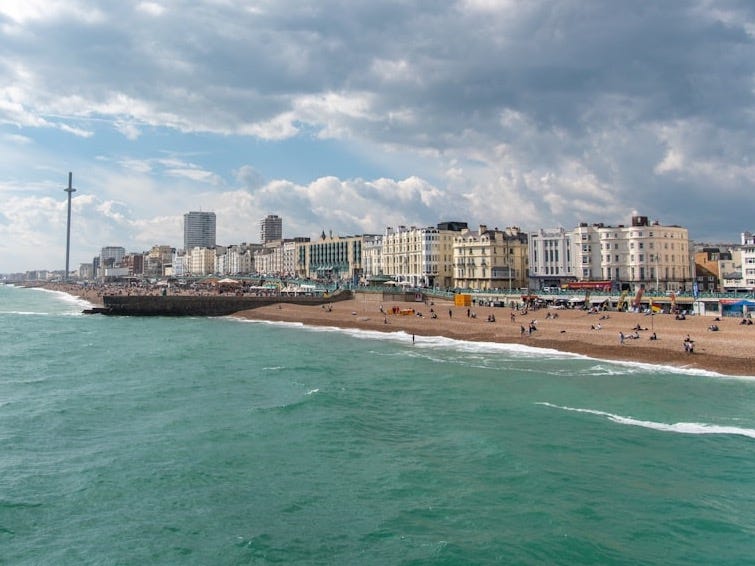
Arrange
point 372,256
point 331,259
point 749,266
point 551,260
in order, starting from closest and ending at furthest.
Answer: point 749,266 → point 551,260 → point 372,256 → point 331,259

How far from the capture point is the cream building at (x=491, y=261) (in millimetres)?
100562

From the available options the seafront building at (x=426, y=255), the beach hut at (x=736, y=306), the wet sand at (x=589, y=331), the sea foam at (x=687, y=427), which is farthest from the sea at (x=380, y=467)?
the seafront building at (x=426, y=255)

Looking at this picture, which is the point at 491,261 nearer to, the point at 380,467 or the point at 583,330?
the point at 583,330

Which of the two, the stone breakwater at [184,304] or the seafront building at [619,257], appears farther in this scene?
the stone breakwater at [184,304]

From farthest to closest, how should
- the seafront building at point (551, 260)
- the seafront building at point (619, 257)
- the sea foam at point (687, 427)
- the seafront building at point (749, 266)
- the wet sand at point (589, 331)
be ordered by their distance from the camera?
1. the seafront building at point (551, 260)
2. the seafront building at point (619, 257)
3. the seafront building at point (749, 266)
4. the wet sand at point (589, 331)
5. the sea foam at point (687, 427)

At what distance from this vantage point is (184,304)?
316 feet

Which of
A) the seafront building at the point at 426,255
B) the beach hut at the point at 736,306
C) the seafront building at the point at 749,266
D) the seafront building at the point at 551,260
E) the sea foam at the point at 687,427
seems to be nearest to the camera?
the sea foam at the point at 687,427

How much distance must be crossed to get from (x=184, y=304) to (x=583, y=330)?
214ft

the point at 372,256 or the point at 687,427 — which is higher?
the point at 372,256

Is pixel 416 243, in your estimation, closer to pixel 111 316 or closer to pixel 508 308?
pixel 508 308

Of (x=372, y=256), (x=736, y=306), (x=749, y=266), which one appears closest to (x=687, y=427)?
(x=736, y=306)

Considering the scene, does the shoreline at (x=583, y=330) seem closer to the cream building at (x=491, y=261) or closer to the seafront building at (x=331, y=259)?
the cream building at (x=491, y=261)

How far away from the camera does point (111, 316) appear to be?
93.8 metres

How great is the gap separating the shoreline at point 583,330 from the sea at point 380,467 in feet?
11.4
